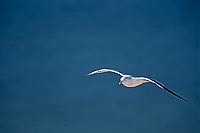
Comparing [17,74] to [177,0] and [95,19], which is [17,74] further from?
[177,0]

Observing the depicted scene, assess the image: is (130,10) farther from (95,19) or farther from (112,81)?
(112,81)

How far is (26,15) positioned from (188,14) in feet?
3.85

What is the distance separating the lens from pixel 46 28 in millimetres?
3006

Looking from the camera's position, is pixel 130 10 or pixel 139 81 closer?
pixel 139 81

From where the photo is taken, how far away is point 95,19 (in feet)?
9.85

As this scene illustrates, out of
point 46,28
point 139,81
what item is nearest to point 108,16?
point 46,28

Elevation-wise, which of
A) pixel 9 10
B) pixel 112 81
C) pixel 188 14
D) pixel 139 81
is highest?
pixel 9 10

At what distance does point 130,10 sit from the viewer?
3.00 metres

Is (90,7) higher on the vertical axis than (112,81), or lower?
higher

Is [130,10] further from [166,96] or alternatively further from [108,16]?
[166,96]

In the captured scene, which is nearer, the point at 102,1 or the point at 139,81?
the point at 139,81

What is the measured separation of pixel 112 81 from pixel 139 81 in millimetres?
1020

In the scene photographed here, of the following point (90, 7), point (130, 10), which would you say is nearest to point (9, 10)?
point (90, 7)

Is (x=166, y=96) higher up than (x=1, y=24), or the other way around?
(x=1, y=24)
